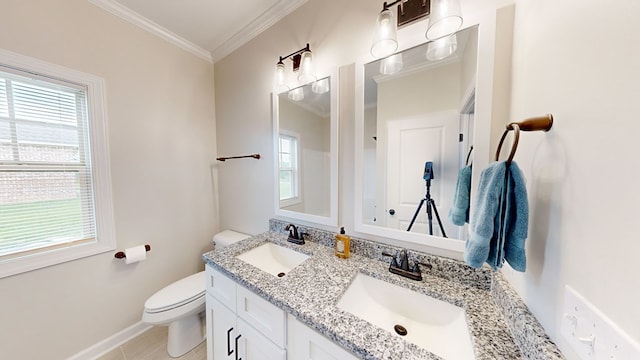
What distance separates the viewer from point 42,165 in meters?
1.24

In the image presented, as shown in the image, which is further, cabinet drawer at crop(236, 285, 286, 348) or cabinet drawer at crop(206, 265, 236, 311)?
cabinet drawer at crop(206, 265, 236, 311)

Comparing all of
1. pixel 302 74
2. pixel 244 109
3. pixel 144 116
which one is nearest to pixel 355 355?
pixel 302 74

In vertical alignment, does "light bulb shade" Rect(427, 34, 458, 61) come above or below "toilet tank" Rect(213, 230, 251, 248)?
above

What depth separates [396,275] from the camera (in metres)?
0.94

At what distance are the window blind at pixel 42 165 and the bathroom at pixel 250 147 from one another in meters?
0.15

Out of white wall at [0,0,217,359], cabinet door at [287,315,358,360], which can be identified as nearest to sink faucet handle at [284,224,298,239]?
cabinet door at [287,315,358,360]

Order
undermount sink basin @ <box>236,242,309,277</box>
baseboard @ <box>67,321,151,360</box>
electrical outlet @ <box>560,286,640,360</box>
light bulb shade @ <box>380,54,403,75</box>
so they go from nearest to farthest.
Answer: electrical outlet @ <box>560,286,640,360</box>
light bulb shade @ <box>380,54,403,75</box>
undermount sink basin @ <box>236,242,309,277</box>
baseboard @ <box>67,321,151,360</box>

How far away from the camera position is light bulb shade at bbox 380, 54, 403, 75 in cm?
101

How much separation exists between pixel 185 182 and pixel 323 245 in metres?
1.47

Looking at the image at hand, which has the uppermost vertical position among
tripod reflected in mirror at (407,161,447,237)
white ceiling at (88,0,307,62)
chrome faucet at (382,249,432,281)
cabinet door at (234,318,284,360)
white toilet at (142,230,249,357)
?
white ceiling at (88,0,307,62)

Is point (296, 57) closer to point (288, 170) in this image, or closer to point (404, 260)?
point (288, 170)

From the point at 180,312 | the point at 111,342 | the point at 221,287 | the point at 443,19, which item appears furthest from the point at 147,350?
the point at 443,19

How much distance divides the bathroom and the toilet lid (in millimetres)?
363

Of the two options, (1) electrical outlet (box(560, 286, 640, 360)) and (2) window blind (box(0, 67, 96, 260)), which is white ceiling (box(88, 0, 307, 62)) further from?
(1) electrical outlet (box(560, 286, 640, 360))
